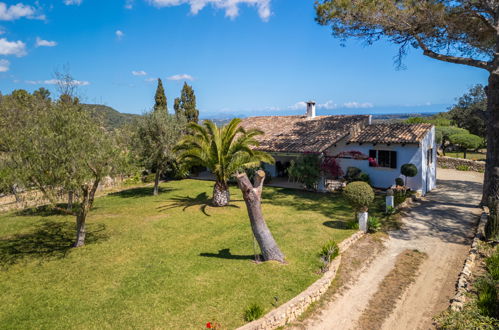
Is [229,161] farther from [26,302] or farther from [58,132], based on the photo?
[26,302]

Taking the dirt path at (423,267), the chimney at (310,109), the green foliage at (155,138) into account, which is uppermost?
the chimney at (310,109)

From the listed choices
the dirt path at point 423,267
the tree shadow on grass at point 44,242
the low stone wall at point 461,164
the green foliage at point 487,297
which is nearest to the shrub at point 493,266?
the green foliage at point 487,297

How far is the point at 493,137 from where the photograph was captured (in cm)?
1508

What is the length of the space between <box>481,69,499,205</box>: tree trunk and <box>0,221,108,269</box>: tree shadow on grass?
17.9 metres

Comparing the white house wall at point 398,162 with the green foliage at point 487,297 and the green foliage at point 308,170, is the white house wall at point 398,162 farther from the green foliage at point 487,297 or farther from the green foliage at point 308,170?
the green foliage at point 487,297

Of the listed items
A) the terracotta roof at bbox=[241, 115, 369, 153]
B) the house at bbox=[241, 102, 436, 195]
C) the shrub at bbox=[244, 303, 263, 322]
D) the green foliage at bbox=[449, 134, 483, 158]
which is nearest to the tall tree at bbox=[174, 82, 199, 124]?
the terracotta roof at bbox=[241, 115, 369, 153]

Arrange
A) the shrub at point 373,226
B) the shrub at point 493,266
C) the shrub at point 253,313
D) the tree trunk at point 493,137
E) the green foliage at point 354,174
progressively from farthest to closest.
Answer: the green foliage at point 354,174 < the tree trunk at point 493,137 < the shrub at point 373,226 < the shrub at point 493,266 < the shrub at point 253,313

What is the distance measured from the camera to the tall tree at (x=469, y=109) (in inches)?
1567

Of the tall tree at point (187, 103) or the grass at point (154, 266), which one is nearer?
the grass at point (154, 266)

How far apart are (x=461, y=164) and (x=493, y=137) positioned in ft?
53.5

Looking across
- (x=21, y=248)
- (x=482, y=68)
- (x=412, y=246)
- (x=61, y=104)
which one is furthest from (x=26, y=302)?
(x=482, y=68)

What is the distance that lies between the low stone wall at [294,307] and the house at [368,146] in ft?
39.7

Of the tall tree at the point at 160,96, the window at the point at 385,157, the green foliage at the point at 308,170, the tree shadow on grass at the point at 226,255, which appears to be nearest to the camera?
the tree shadow on grass at the point at 226,255

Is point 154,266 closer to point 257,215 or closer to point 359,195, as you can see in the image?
point 257,215
